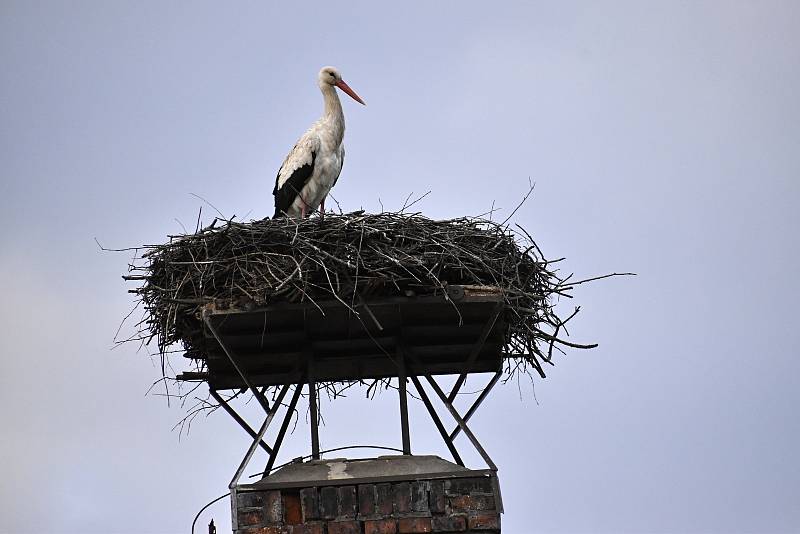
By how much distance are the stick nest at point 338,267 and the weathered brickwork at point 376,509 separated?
Result: 1.13 m

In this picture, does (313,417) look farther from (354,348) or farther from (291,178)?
(291,178)

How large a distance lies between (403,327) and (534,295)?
35.4 inches

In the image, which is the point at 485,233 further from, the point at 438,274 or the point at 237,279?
the point at 237,279

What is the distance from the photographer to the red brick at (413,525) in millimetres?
7445

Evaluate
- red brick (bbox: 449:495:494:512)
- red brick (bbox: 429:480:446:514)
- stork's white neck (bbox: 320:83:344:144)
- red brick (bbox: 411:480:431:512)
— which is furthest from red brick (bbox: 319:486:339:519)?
stork's white neck (bbox: 320:83:344:144)

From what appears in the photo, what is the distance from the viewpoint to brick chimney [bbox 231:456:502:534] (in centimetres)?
745

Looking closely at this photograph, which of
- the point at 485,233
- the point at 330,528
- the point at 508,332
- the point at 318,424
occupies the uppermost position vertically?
the point at 485,233

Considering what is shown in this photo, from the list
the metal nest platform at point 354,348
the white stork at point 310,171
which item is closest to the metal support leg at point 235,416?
the metal nest platform at point 354,348

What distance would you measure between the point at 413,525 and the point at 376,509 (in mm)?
237

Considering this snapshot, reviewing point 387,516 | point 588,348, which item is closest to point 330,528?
point 387,516

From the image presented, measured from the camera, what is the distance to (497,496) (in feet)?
24.6

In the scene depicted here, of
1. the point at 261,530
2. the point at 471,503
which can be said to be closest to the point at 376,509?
the point at 471,503

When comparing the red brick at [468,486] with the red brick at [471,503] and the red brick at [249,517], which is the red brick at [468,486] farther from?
the red brick at [249,517]

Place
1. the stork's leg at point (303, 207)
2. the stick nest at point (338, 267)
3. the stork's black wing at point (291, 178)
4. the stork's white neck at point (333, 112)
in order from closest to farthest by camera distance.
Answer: the stick nest at point (338, 267) < the stork's black wing at point (291, 178) < the stork's leg at point (303, 207) < the stork's white neck at point (333, 112)
